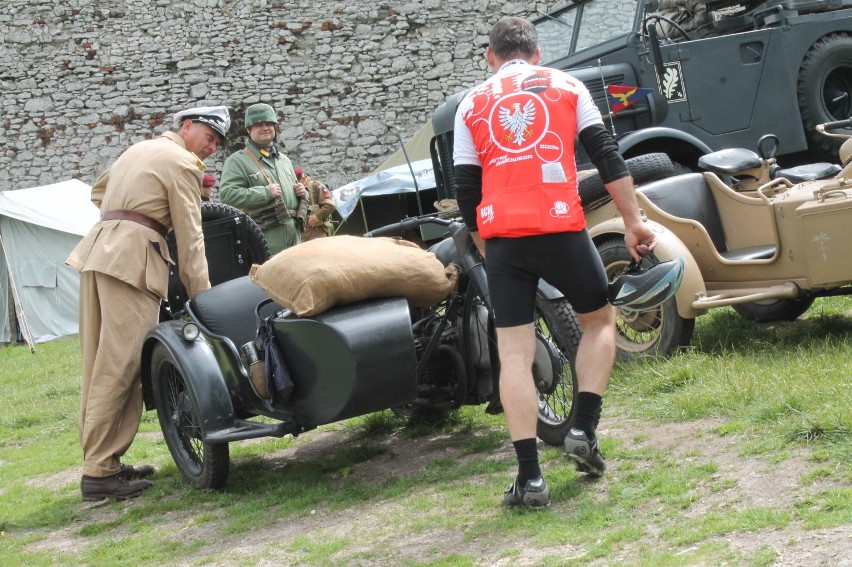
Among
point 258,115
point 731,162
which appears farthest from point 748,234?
point 258,115

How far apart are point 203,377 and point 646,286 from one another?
2017mm

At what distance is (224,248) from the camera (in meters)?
5.96

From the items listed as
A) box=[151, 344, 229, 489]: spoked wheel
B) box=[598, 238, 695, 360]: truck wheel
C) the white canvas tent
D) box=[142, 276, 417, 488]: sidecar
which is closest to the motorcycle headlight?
box=[142, 276, 417, 488]: sidecar

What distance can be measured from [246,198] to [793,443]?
4519mm

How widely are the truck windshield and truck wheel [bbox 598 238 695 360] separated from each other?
3.77 m

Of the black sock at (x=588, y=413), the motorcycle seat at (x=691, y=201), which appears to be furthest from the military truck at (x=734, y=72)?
the black sock at (x=588, y=413)

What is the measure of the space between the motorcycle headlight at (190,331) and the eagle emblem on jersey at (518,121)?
74.7 inches

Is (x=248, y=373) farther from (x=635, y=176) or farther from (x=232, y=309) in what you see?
(x=635, y=176)

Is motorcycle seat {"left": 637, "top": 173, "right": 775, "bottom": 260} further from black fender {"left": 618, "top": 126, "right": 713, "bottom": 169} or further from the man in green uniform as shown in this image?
the man in green uniform

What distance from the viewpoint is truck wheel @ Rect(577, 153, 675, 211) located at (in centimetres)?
646

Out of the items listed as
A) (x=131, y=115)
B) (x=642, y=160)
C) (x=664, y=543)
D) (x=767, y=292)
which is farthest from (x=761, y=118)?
(x=131, y=115)

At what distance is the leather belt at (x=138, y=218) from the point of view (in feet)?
17.8

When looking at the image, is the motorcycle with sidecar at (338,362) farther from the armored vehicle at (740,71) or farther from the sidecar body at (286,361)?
the armored vehicle at (740,71)

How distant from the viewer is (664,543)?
3459 mm
